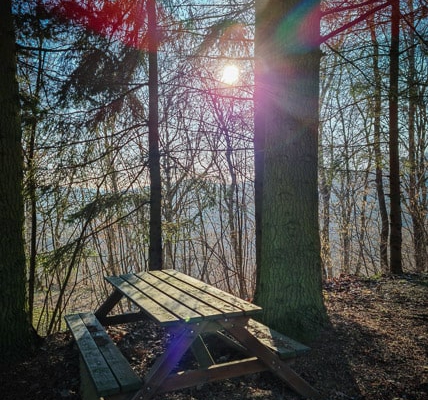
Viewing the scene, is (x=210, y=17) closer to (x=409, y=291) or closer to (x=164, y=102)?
(x=164, y=102)

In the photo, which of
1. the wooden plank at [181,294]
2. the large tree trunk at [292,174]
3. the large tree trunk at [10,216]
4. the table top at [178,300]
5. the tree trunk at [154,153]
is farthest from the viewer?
the tree trunk at [154,153]

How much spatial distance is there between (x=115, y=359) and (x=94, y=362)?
16 cm

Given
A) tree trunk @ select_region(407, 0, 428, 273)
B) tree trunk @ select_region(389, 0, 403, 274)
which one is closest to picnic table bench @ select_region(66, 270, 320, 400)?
tree trunk @ select_region(389, 0, 403, 274)

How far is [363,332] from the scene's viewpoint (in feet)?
12.9

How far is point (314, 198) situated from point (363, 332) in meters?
1.51

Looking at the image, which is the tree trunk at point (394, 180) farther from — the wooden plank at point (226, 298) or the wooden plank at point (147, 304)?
the wooden plank at point (147, 304)

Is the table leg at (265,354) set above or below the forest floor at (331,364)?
above

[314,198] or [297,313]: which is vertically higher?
[314,198]

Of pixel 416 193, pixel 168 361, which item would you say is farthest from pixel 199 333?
pixel 416 193

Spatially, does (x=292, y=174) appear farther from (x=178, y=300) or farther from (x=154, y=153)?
(x=154, y=153)

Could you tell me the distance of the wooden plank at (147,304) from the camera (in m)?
2.45

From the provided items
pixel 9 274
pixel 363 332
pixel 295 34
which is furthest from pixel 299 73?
pixel 9 274

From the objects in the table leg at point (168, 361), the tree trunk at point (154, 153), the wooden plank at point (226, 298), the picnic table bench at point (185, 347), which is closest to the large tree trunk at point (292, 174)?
the picnic table bench at point (185, 347)

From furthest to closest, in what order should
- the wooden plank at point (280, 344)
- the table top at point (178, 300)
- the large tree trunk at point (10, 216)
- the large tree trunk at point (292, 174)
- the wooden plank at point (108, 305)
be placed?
the wooden plank at point (108, 305) → the large tree trunk at point (292, 174) → the large tree trunk at point (10, 216) → the wooden plank at point (280, 344) → the table top at point (178, 300)
